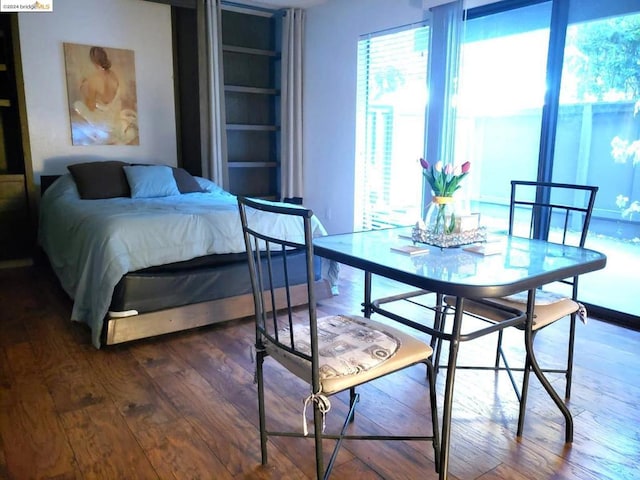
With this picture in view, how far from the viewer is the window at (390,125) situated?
13.9 feet

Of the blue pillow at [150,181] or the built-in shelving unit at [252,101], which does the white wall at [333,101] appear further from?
the blue pillow at [150,181]

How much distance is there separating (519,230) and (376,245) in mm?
2282

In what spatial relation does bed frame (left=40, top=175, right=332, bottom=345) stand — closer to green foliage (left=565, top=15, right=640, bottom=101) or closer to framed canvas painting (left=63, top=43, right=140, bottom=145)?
green foliage (left=565, top=15, right=640, bottom=101)

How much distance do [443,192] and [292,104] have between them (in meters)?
3.62

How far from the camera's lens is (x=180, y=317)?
285cm

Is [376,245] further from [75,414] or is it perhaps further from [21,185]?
[21,185]

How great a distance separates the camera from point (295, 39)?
17.1 feet

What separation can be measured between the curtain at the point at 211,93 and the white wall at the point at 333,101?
0.96 m

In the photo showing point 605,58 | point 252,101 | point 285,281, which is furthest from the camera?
point 252,101

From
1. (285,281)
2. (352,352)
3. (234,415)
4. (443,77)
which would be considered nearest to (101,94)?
(443,77)

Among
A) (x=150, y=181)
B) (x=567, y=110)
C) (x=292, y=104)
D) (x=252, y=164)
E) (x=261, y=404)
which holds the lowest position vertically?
(x=261, y=404)

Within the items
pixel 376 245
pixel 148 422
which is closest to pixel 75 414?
pixel 148 422

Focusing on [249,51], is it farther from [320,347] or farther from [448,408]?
[448,408]

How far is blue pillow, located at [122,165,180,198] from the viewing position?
403 centimetres
